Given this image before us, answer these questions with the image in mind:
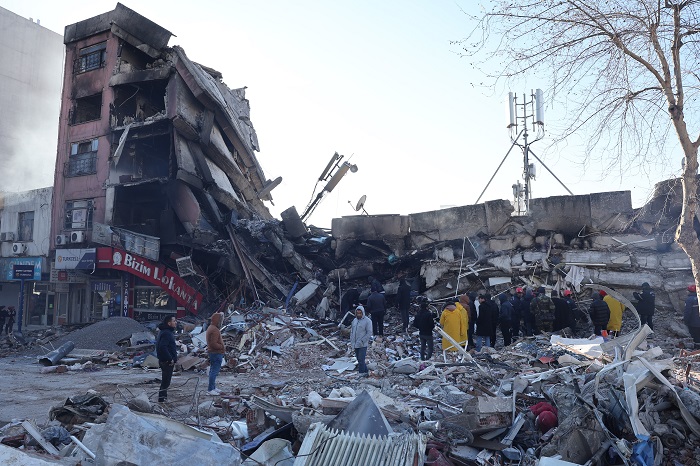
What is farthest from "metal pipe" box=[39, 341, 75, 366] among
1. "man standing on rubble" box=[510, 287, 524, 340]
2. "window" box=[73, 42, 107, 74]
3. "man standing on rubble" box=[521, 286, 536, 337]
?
"window" box=[73, 42, 107, 74]

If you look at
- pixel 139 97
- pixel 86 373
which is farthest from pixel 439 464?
pixel 139 97

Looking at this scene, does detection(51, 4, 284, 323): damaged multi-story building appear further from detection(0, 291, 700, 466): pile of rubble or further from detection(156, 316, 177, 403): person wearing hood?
detection(0, 291, 700, 466): pile of rubble

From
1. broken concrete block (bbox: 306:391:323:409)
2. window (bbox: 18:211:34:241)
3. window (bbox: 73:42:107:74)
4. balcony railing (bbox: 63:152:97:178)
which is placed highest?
window (bbox: 73:42:107:74)

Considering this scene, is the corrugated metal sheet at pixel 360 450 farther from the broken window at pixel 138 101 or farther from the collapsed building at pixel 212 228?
the broken window at pixel 138 101

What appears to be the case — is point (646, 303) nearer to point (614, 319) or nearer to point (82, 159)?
point (614, 319)

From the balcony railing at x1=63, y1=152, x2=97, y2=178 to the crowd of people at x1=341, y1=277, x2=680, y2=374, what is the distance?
1693 centimetres

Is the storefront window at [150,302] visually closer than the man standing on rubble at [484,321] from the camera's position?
No

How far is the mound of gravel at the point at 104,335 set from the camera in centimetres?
1577

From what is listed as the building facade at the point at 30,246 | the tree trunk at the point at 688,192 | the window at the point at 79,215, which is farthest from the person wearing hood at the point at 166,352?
the building facade at the point at 30,246

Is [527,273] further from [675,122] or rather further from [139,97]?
[139,97]

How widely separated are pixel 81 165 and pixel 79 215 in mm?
2476


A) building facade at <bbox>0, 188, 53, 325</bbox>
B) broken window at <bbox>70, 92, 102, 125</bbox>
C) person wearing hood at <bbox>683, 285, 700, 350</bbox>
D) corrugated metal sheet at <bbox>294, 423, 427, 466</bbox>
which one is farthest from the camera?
building facade at <bbox>0, 188, 53, 325</bbox>

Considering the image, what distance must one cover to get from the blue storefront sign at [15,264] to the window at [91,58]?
32.2 feet

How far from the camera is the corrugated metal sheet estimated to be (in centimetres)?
432
